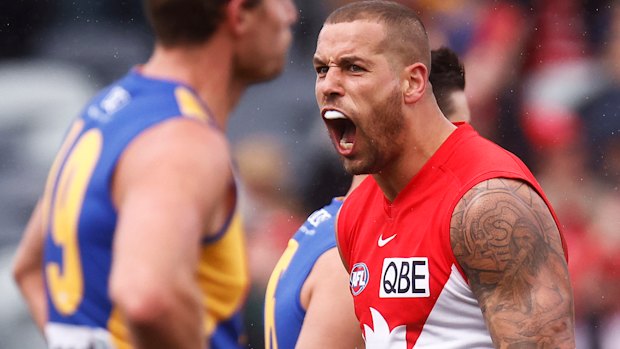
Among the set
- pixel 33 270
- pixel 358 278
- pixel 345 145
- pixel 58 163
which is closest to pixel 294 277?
pixel 358 278

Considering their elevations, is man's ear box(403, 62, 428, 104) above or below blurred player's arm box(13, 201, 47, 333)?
above

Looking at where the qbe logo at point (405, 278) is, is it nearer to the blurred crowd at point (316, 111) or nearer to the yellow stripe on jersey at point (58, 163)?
the yellow stripe on jersey at point (58, 163)

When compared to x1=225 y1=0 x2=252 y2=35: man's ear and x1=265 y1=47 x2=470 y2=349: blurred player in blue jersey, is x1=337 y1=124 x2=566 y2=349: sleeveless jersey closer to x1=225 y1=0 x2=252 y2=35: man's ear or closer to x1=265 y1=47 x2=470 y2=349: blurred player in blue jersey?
x1=265 y1=47 x2=470 y2=349: blurred player in blue jersey

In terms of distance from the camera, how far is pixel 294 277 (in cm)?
416

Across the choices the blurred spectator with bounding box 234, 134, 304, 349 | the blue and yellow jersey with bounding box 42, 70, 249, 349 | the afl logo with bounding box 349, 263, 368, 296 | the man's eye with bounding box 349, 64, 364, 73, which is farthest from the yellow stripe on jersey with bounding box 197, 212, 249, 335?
the blurred spectator with bounding box 234, 134, 304, 349

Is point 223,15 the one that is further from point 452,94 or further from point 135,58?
point 135,58

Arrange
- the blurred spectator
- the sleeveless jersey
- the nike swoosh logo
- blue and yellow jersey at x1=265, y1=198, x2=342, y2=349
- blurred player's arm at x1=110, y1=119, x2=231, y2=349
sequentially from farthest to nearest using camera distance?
the blurred spectator → blue and yellow jersey at x1=265, y1=198, x2=342, y2=349 → the nike swoosh logo → the sleeveless jersey → blurred player's arm at x1=110, y1=119, x2=231, y2=349

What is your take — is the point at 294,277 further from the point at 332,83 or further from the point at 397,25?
the point at 397,25

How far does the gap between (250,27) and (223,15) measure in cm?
8

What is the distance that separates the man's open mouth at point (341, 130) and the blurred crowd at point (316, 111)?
12.2ft

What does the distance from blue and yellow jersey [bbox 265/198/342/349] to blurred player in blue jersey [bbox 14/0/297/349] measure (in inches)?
65.0

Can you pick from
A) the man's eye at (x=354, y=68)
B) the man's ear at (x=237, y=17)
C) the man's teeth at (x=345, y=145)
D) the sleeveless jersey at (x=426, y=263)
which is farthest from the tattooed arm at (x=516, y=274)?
the man's ear at (x=237, y=17)

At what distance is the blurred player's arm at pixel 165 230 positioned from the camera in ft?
Answer: 6.97

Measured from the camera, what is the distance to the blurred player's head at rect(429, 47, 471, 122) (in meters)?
4.52
